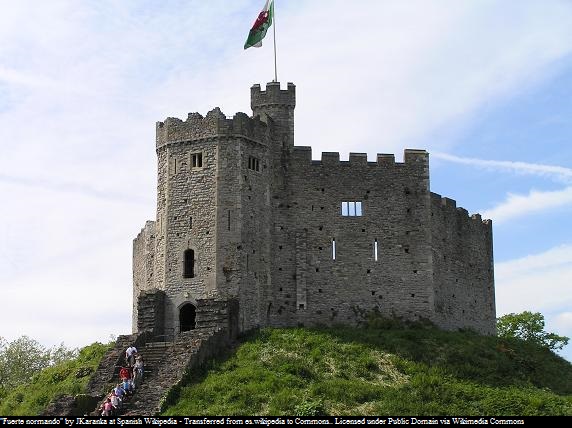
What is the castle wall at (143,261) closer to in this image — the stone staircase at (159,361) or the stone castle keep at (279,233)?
the stone castle keep at (279,233)

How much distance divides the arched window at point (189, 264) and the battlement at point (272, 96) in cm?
901

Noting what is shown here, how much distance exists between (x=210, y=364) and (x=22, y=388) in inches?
414

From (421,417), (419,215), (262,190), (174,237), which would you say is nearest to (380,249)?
(419,215)

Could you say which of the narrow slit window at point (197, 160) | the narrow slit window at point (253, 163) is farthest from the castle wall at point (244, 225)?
the narrow slit window at point (197, 160)

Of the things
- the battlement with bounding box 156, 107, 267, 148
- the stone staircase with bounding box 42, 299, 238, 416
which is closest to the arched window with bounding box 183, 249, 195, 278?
the stone staircase with bounding box 42, 299, 238, 416

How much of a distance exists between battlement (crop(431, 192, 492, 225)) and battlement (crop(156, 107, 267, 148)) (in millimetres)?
10311

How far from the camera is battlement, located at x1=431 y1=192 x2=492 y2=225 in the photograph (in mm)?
60562

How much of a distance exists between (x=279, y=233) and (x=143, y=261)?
9071mm

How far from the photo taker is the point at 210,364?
4788cm

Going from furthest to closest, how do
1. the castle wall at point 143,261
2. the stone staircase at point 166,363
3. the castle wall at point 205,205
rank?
1. the castle wall at point 143,261
2. the castle wall at point 205,205
3. the stone staircase at point 166,363

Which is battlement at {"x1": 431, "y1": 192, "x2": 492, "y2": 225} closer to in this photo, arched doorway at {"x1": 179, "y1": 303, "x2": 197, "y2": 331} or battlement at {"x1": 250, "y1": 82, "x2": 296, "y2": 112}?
battlement at {"x1": 250, "y1": 82, "x2": 296, "y2": 112}

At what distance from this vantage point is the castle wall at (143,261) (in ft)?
185

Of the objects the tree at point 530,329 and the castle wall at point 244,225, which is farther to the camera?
the tree at point 530,329

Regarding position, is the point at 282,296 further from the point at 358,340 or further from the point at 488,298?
the point at 488,298
